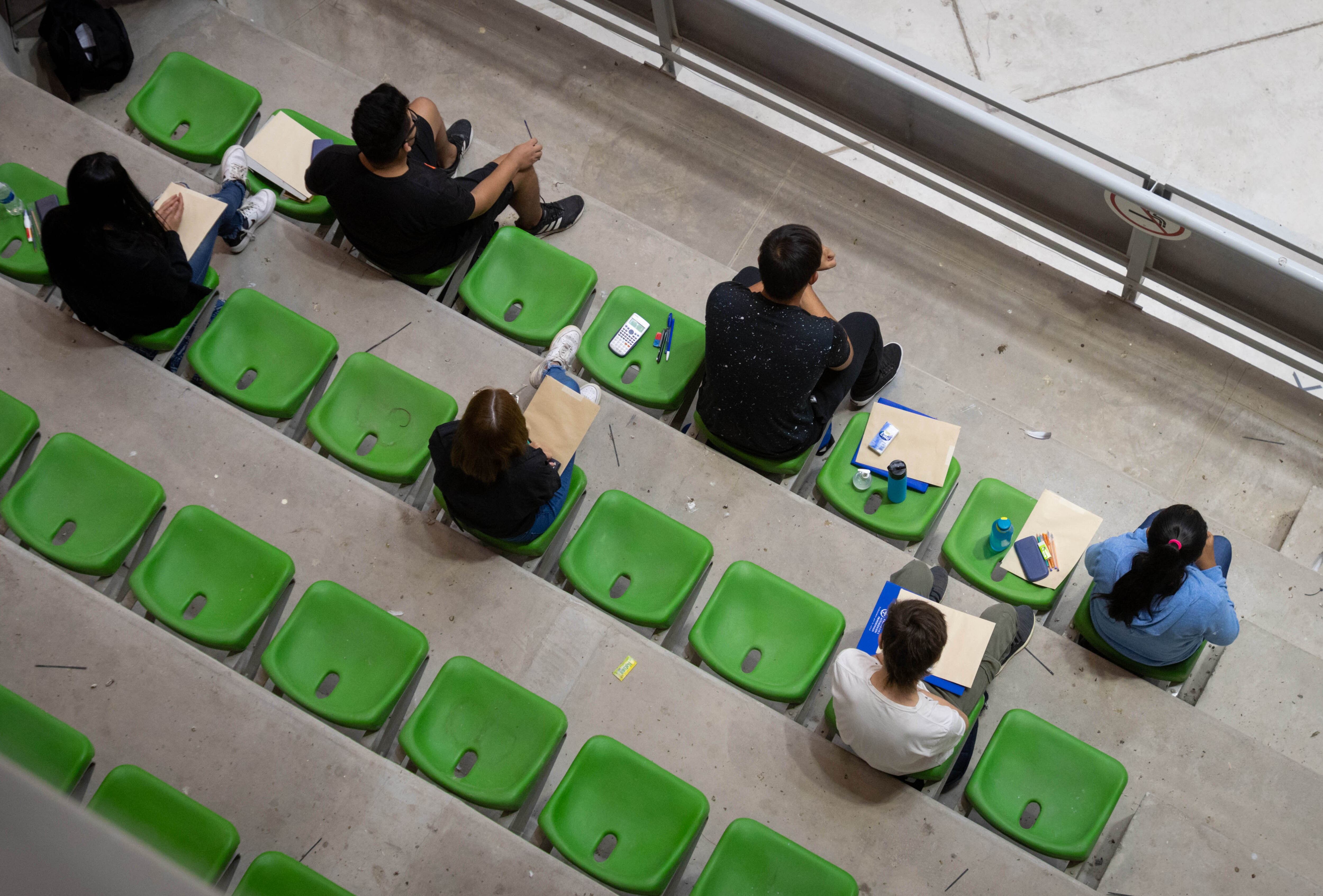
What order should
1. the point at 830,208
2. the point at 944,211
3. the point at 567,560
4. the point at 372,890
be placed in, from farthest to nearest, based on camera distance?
the point at 944,211, the point at 830,208, the point at 567,560, the point at 372,890

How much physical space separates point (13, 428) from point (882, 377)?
362 cm

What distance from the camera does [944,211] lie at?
6445 mm

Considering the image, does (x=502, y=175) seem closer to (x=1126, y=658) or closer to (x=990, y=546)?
(x=990, y=546)

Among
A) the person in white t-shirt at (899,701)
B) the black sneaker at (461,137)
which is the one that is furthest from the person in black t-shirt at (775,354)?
the black sneaker at (461,137)

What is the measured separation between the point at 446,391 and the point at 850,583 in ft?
6.24

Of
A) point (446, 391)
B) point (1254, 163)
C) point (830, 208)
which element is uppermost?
point (1254, 163)

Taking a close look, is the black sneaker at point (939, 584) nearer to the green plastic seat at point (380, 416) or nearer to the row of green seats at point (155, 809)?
the green plastic seat at point (380, 416)

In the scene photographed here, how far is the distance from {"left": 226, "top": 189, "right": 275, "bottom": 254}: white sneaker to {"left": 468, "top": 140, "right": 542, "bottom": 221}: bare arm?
0.98 metres

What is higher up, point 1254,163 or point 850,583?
point 1254,163

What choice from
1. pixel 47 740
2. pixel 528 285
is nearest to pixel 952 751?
pixel 528 285

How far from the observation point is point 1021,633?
418 centimetres

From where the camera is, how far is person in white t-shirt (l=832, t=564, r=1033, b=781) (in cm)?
327

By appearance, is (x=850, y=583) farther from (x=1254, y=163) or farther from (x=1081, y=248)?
(x=1254, y=163)

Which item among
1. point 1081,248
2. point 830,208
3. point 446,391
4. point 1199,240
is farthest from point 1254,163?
point 446,391
